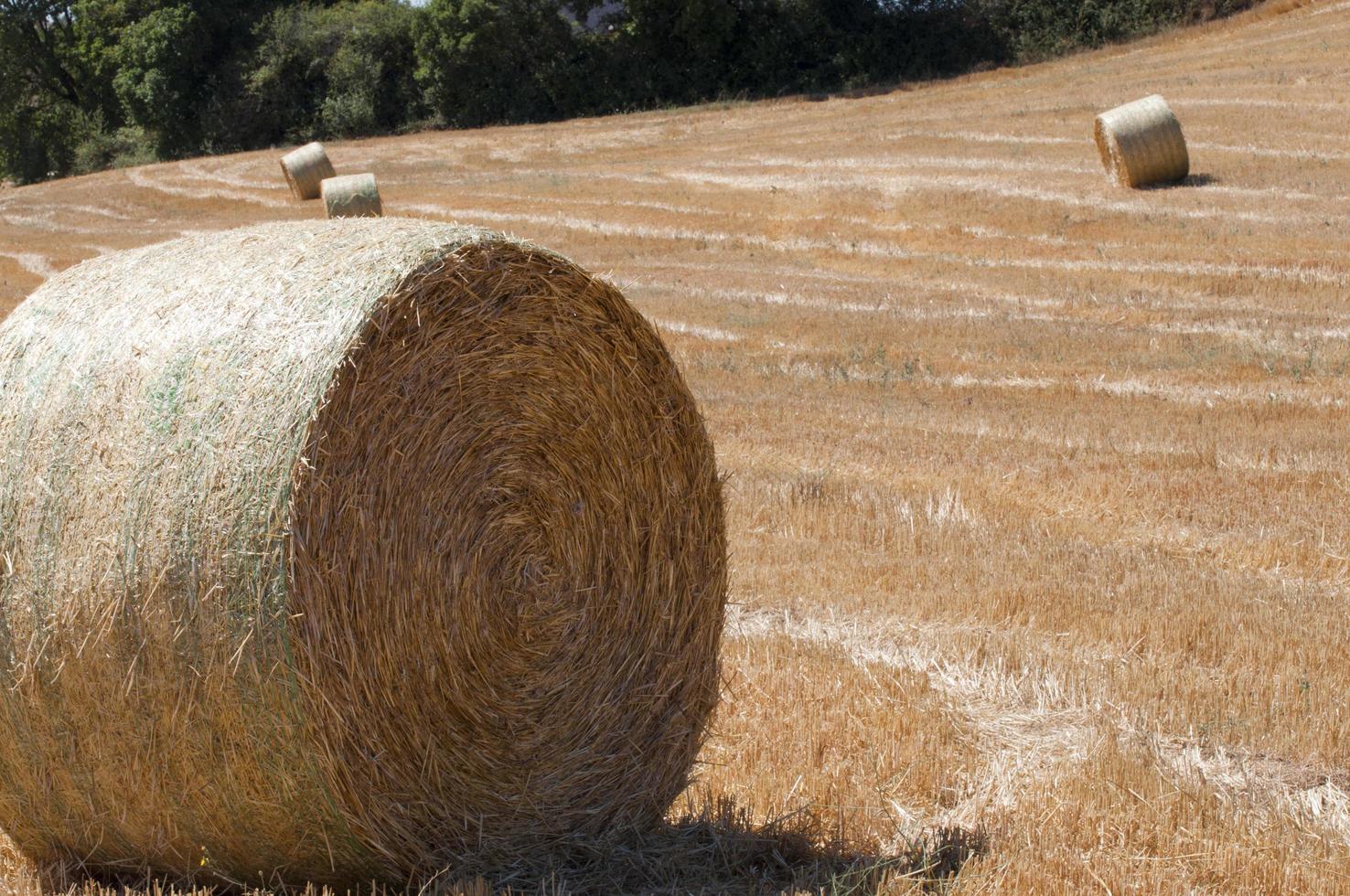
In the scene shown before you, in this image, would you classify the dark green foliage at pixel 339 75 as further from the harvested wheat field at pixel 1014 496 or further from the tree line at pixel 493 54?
the harvested wheat field at pixel 1014 496

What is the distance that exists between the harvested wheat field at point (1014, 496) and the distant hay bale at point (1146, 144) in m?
0.45

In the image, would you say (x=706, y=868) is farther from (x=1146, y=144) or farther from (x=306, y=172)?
(x=306, y=172)

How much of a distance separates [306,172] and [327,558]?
2563 centimetres

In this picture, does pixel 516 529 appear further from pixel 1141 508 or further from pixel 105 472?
pixel 1141 508

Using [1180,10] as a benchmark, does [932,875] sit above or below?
below

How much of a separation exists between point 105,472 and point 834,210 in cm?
1844

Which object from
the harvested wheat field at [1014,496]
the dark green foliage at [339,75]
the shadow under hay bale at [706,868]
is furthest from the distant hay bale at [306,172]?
the shadow under hay bale at [706,868]

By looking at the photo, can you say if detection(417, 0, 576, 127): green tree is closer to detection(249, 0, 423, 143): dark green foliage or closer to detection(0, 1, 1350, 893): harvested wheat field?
detection(249, 0, 423, 143): dark green foliage

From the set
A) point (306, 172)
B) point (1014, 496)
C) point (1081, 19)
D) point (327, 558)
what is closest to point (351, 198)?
point (306, 172)

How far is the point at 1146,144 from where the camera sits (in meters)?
19.8

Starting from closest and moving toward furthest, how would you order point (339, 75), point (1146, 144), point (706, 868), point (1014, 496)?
point (706, 868) < point (1014, 496) < point (1146, 144) < point (339, 75)

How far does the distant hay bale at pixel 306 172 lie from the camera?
2767cm

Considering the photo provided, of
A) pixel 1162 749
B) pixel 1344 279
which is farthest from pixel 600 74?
pixel 1162 749

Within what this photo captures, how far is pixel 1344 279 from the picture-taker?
49.3ft
